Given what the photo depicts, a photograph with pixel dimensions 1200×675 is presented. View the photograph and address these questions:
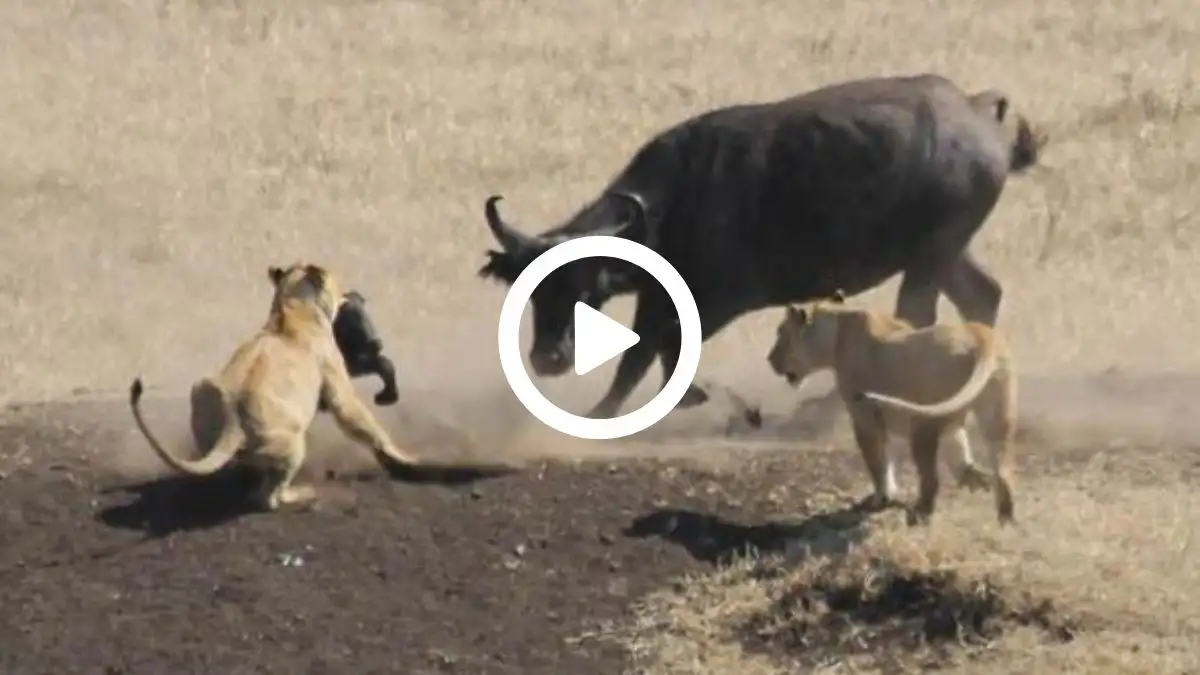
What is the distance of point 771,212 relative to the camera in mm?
12344

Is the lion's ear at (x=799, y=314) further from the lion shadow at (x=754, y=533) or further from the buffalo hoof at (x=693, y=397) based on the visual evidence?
the buffalo hoof at (x=693, y=397)

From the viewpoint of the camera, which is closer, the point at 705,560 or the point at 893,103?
the point at 705,560

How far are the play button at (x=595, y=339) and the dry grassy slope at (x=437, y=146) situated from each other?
36cm

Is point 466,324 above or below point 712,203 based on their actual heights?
below

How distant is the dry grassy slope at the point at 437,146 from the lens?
1680cm

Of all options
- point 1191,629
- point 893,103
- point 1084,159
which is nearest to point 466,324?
point 893,103

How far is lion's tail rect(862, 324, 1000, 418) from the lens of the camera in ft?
30.1

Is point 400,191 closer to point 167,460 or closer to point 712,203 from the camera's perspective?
point 712,203

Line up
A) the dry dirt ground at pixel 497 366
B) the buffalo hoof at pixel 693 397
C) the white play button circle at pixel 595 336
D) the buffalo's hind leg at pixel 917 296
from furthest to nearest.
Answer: the buffalo's hind leg at pixel 917 296, the buffalo hoof at pixel 693 397, the white play button circle at pixel 595 336, the dry dirt ground at pixel 497 366

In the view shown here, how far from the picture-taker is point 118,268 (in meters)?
18.6

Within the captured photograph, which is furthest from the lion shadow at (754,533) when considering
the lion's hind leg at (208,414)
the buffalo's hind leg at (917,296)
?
the buffalo's hind leg at (917,296)

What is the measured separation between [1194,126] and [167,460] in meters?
13.5

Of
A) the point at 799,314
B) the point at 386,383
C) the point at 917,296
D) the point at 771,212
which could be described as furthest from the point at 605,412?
the point at 799,314

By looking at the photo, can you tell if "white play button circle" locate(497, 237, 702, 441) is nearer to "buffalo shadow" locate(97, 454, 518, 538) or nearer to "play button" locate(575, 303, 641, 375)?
"play button" locate(575, 303, 641, 375)
